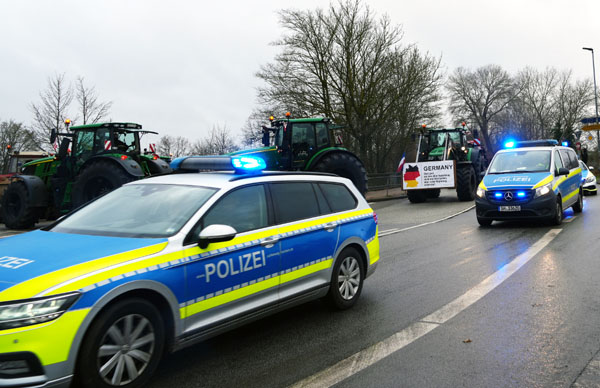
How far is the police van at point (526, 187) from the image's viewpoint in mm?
11070

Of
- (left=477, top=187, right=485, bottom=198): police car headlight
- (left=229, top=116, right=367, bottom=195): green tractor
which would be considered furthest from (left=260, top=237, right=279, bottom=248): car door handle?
(left=229, top=116, right=367, bottom=195): green tractor

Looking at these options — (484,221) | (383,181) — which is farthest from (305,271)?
(383,181)

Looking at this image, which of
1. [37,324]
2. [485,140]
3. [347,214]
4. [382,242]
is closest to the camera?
[37,324]

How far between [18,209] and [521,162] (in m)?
13.1

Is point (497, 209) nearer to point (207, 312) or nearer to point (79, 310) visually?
point (207, 312)

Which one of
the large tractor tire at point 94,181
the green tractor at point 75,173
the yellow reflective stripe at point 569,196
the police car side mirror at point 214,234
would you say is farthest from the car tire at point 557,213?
the large tractor tire at point 94,181

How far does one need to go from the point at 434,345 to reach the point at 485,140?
71138 millimetres

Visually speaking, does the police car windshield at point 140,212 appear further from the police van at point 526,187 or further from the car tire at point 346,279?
the police van at point 526,187

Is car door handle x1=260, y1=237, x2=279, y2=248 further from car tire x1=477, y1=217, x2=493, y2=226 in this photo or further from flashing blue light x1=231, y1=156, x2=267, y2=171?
car tire x1=477, y1=217, x2=493, y2=226

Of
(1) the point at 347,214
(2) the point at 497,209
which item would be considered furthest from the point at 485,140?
(1) the point at 347,214

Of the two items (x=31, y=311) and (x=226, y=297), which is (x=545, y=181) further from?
(x=31, y=311)

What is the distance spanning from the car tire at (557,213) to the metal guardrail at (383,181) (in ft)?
55.3

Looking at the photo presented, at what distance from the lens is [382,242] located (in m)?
10.2

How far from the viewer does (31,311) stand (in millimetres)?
2939
